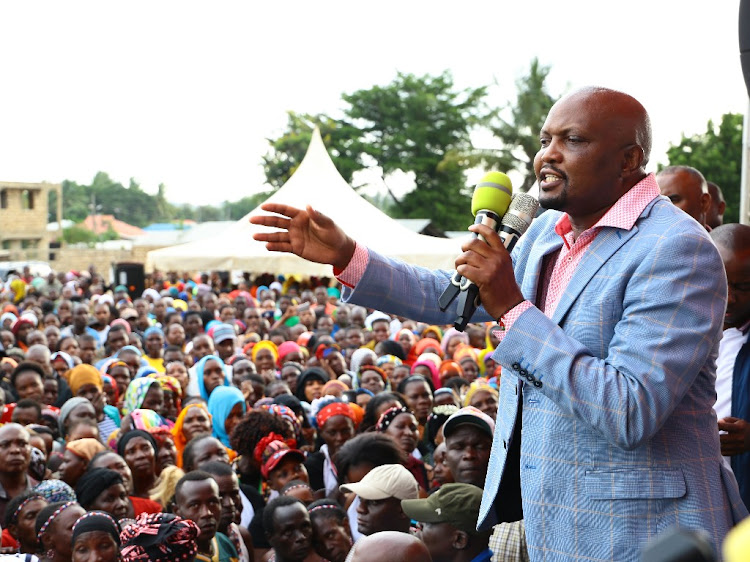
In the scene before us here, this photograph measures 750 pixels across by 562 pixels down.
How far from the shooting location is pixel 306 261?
560 inches

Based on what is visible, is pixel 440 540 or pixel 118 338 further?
pixel 118 338

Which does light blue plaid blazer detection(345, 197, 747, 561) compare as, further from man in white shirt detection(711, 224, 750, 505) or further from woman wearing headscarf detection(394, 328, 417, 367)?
woman wearing headscarf detection(394, 328, 417, 367)

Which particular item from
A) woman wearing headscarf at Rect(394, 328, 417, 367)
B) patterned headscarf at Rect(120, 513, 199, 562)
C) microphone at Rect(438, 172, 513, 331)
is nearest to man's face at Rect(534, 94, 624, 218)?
microphone at Rect(438, 172, 513, 331)

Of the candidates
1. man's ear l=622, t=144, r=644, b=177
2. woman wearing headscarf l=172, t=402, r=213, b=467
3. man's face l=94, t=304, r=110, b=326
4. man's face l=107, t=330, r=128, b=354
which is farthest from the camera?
man's face l=94, t=304, r=110, b=326

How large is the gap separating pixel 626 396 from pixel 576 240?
0.45 m

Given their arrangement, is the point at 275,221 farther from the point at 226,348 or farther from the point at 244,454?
the point at 226,348

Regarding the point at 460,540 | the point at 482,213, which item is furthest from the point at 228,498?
the point at 482,213

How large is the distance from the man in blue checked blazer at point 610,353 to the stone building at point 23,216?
160 ft

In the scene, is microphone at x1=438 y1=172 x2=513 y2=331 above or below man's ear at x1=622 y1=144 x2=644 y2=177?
below

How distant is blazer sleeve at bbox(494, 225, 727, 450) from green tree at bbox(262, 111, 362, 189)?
40.0 m

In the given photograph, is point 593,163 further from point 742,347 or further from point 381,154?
point 381,154

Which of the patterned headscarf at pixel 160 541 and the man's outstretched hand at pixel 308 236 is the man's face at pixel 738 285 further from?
the patterned headscarf at pixel 160 541

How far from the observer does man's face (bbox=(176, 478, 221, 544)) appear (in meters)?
4.48

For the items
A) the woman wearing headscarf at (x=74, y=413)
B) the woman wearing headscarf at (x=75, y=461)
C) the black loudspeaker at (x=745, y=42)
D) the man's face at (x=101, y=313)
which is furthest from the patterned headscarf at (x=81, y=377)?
the black loudspeaker at (x=745, y=42)
